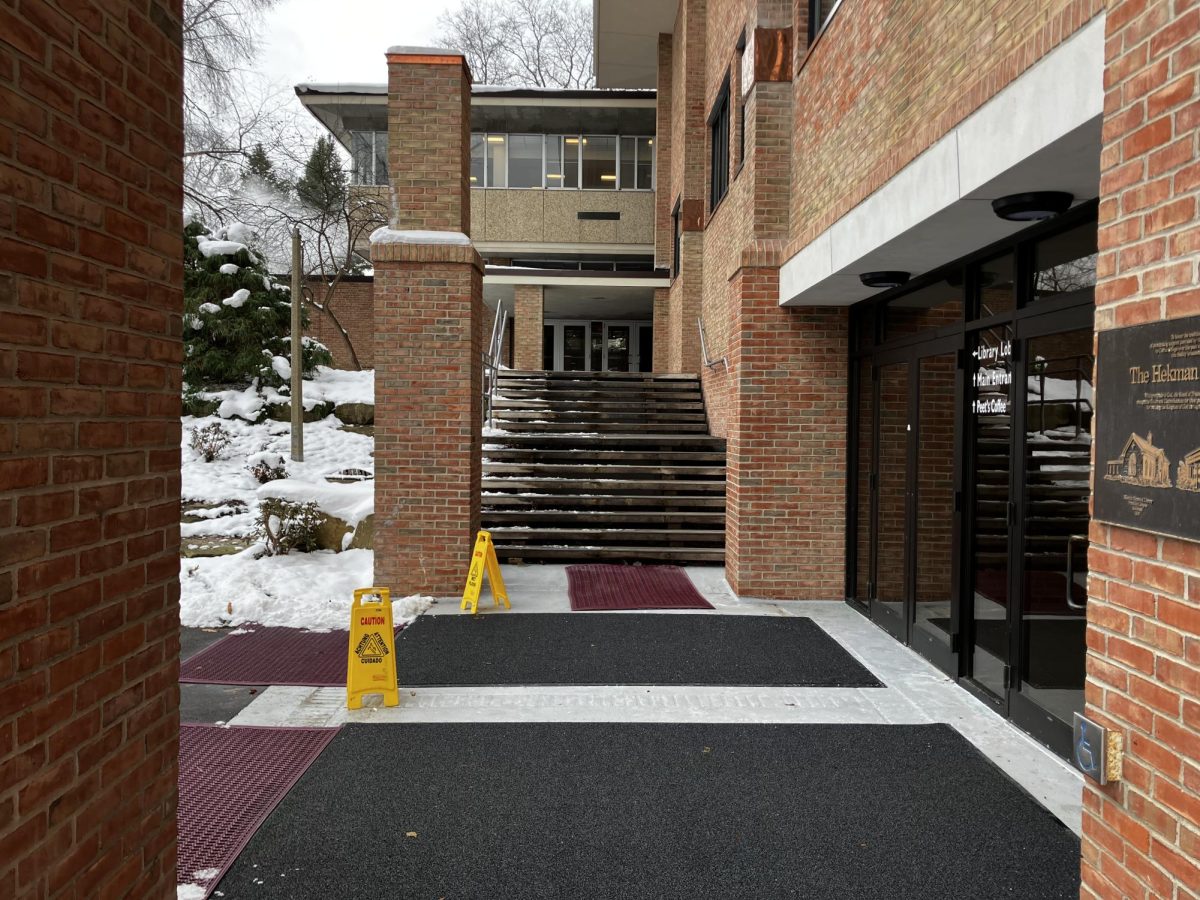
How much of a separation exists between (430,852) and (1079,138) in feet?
13.0

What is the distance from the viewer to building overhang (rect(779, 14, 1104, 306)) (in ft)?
10.8

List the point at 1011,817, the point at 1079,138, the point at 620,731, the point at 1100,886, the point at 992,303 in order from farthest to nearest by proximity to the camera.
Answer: the point at 992,303 < the point at 620,731 < the point at 1011,817 < the point at 1079,138 < the point at 1100,886

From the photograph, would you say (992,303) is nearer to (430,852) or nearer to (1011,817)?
(1011,817)

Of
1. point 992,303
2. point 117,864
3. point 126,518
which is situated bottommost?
point 117,864

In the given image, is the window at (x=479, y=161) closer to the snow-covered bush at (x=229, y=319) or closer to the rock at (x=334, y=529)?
the snow-covered bush at (x=229, y=319)

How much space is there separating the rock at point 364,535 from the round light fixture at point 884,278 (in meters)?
5.49

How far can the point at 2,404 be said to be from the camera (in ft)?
6.06

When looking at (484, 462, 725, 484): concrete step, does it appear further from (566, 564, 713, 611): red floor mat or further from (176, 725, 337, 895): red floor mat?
(176, 725, 337, 895): red floor mat

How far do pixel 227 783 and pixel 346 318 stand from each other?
69.5 feet

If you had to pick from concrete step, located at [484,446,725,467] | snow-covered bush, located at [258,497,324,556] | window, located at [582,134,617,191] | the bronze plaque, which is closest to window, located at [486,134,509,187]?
window, located at [582,134,617,191]

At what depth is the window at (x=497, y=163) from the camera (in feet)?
75.1

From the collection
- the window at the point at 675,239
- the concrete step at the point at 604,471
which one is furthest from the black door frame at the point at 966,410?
the window at the point at 675,239

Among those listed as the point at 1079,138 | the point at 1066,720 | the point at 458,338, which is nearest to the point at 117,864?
the point at 1079,138

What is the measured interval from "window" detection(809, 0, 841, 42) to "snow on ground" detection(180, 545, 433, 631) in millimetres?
6645
